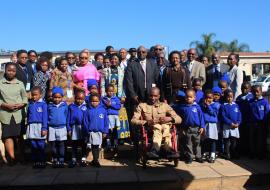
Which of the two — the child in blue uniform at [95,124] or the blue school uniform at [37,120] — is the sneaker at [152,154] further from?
the blue school uniform at [37,120]

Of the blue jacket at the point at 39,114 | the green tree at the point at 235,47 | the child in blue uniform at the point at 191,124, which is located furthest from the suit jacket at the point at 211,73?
the green tree at the point at 235,47

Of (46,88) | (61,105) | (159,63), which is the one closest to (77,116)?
(61,105)

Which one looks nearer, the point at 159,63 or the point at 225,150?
the point at 225,150

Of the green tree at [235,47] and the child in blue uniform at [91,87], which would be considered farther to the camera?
the green tree at [235,47]

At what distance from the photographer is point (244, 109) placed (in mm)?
7500

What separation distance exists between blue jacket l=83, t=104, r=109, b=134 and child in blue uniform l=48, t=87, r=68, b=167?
0.40 meters

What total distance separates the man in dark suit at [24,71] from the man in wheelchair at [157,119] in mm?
2363

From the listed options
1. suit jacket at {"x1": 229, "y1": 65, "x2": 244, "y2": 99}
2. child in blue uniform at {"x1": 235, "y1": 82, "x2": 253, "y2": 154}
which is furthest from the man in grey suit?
child in blue uniform at {"x1": 235, "y1": 82, "x2": 253, "y2": 154}

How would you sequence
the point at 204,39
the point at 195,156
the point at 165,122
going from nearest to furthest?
the point at 165,122
the point at 195,156
the point at 204,39

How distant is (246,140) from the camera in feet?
24.9

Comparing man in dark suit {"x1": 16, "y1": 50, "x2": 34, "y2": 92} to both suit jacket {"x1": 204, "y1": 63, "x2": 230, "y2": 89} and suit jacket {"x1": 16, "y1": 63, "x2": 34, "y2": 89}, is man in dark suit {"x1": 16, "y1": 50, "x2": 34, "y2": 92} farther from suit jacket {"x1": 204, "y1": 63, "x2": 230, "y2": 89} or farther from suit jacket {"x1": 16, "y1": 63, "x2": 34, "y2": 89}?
suit jacket {"x1": 204, "y1": 63, "x2": 230, "y2": 89}

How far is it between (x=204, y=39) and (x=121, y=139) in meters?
39.8

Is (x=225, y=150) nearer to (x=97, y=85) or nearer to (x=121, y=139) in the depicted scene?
(x=121, y=139)

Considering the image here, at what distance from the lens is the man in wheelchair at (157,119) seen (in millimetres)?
6355
